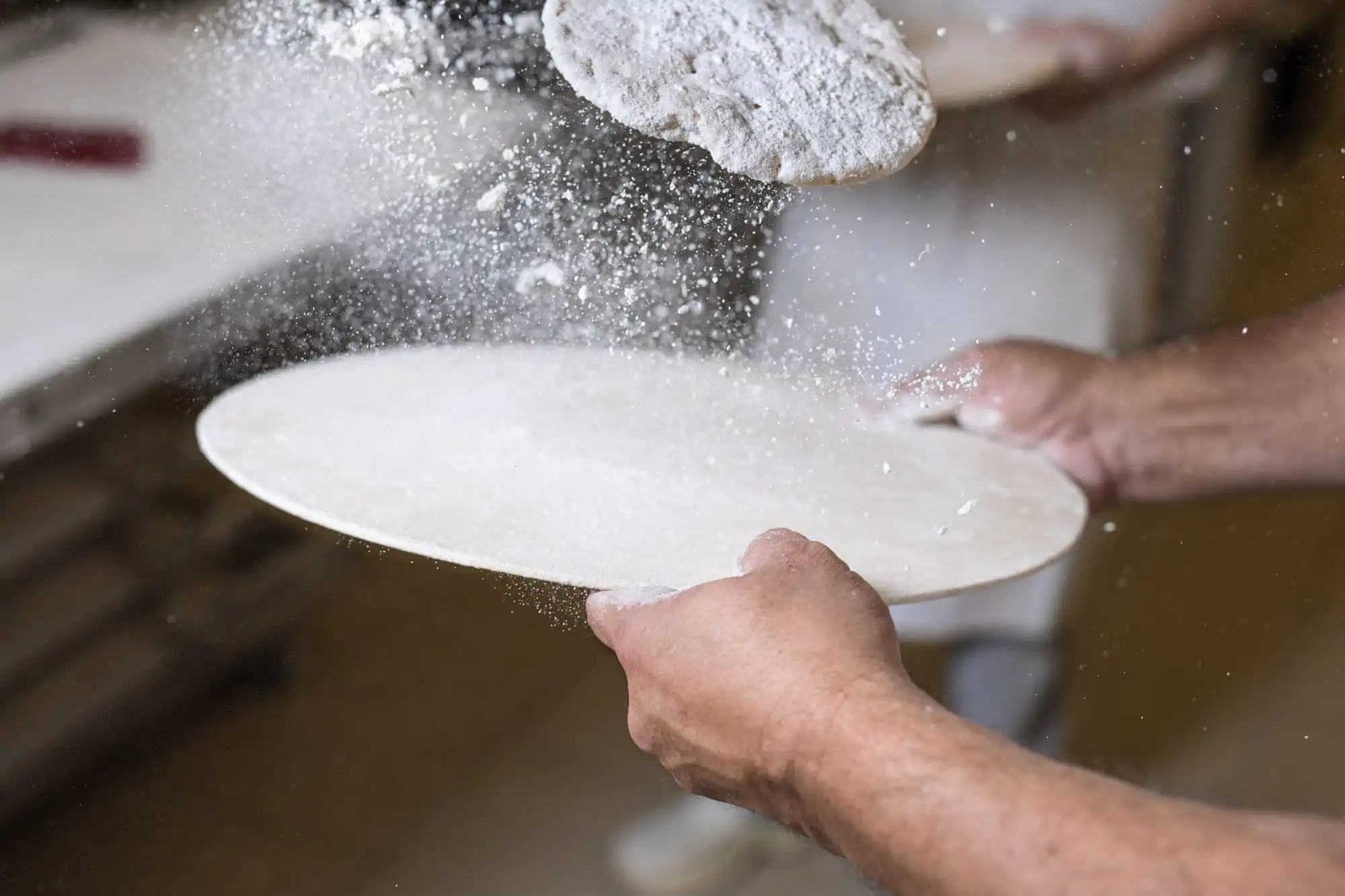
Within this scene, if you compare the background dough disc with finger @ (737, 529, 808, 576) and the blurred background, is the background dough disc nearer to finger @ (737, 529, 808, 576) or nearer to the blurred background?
the blurred background

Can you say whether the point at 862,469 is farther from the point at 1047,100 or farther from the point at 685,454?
the point at 1047,100

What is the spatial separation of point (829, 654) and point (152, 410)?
0.40 metres

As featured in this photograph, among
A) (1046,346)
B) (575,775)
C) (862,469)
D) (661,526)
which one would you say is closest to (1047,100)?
(1046,346)

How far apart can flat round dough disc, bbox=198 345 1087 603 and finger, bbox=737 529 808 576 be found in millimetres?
33

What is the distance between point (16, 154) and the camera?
1.91ft

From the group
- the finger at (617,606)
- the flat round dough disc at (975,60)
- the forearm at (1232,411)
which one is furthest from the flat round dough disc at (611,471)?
the flat round dough disc at (975,60)

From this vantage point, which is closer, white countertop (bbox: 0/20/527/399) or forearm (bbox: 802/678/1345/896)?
forearm (bbox: 802/678/1345/896)

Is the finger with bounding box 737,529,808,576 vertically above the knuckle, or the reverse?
the finger with bounding box 737,529,808,576

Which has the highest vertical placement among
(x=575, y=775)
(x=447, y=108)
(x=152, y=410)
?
(x=447, y=108)

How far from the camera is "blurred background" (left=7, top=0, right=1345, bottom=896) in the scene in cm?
52

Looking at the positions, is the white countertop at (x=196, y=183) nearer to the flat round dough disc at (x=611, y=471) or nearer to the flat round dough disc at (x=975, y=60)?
the flat round dough disc at (x=611, y=471)

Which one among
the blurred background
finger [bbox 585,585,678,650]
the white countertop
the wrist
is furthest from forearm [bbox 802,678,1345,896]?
the white countertop

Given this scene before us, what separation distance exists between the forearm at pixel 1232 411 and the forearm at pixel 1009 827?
14.1 inches

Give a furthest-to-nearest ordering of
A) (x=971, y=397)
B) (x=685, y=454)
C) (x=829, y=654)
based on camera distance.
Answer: (x=971, y=397) < (x=685, y=454) < (x=829, y=654)
